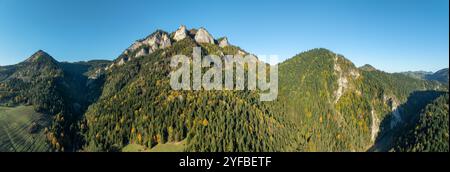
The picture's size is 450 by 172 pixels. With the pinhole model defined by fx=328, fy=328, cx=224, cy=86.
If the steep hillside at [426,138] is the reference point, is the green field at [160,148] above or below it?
below

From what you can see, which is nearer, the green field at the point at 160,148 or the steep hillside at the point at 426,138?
the steep hillside at the point at 426,138

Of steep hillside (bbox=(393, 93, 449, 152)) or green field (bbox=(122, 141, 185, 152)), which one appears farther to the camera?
green field (bbox=(122, 141, 185, 152))

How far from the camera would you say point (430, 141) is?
17712cm

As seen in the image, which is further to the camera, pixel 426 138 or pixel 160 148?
pixel 160 148

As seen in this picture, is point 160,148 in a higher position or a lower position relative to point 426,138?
lower

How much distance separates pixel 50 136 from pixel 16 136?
17.5 metres

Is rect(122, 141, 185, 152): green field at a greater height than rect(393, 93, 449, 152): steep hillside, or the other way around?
rect(393, 93, 449, 152): steep hillside
